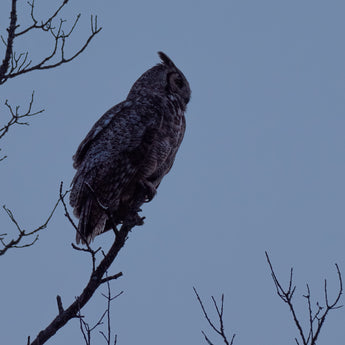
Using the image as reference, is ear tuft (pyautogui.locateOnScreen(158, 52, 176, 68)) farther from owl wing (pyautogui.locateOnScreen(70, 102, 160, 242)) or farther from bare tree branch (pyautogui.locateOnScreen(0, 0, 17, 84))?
bare tree branch (pyautogui.locateOnScreen(0, 0, 17, 84))

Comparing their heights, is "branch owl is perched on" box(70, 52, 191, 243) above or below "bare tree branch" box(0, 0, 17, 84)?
above

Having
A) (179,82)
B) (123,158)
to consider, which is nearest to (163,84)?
(179,82)

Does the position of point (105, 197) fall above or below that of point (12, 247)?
above

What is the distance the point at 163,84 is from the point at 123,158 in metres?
1.30

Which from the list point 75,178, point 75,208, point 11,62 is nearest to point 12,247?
point 11,62

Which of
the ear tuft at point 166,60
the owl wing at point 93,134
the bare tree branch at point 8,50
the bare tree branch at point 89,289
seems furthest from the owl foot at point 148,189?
the bare tree branch at point 8,50

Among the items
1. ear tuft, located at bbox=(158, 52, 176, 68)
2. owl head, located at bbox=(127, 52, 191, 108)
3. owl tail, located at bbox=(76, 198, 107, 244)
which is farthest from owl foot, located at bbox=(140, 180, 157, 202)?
ear tuft, located at bbox=(158, 52, 176, 68)

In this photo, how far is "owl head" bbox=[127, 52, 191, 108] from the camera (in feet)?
20.1

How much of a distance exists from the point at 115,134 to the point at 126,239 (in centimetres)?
193

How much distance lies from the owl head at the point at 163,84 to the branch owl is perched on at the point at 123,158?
27cm

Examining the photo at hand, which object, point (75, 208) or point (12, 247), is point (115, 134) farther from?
point (12, 247)

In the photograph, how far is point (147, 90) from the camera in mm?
6102

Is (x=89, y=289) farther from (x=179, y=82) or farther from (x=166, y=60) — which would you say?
(x=166, y=60)

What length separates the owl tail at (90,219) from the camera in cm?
482
